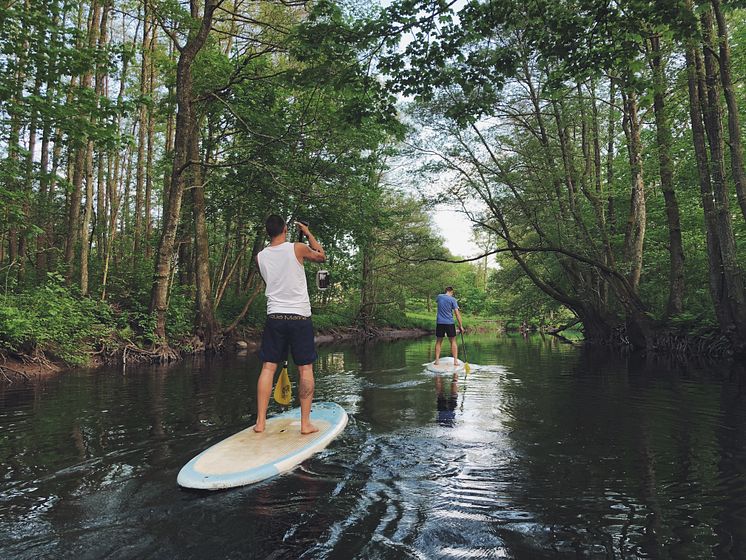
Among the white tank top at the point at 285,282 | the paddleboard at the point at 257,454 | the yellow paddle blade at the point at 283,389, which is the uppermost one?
the white tank top at the point at 285,282

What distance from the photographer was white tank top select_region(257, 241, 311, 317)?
4594mm

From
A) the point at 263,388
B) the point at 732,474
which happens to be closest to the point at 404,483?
the point at 263,388

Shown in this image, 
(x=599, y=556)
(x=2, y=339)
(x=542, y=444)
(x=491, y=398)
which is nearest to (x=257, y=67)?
(x=2, y=339)

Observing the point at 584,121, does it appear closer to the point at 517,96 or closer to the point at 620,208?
the point at 517,96

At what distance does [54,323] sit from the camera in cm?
1090

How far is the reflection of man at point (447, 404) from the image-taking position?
5.69 m

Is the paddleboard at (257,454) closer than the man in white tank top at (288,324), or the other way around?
the paddleboard at (257,454)

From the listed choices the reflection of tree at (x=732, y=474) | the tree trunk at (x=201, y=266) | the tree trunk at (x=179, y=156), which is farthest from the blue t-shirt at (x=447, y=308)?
the tree trunk at (x=201, y=266)

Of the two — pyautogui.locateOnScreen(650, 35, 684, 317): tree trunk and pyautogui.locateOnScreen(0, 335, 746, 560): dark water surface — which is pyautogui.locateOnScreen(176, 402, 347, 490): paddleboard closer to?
pyautogui.locateOnScreen(0, 335, 746, 560): dark water surface

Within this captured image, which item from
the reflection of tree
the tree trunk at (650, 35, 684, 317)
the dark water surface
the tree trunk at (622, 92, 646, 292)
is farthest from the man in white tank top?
the tree trunk at (622, 92, 646, 292)

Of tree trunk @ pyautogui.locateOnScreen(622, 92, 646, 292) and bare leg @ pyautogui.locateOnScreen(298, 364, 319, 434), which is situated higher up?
tree trunk @ pyautogui.locateOnScreen(622, 92, 646, 292)

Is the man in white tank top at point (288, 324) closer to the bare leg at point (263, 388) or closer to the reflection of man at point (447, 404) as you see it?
the bare leg at point (263, 388)

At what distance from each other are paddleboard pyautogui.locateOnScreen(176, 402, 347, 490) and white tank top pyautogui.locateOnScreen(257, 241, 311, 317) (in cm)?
114

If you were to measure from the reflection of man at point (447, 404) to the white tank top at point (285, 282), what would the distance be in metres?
2.25
